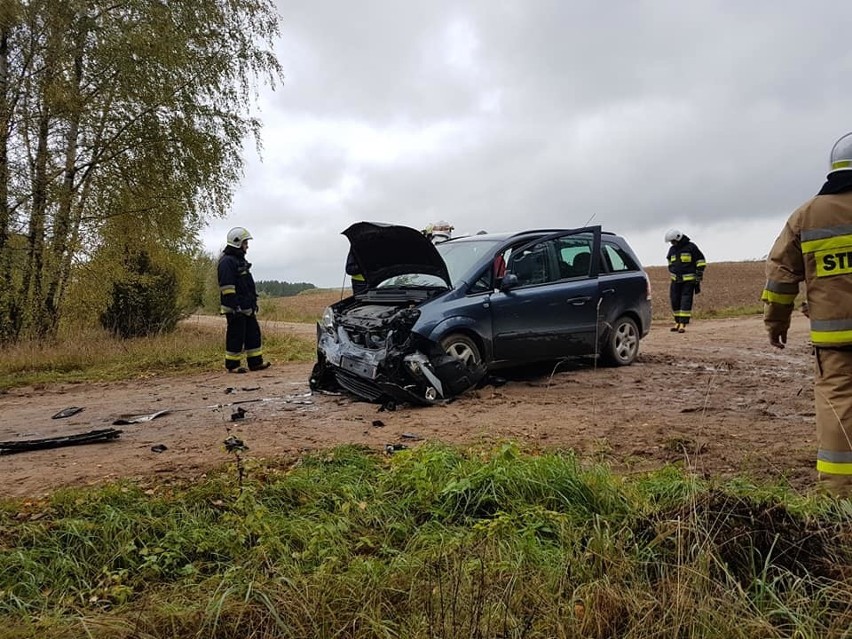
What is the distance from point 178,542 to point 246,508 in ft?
1.25

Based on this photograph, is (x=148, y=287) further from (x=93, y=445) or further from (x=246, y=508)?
(x=246, y=508)

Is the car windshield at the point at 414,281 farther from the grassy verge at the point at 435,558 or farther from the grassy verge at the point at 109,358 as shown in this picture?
the grassy verge at the point at 109,358

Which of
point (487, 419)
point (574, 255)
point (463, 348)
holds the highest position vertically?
point (574, 255)

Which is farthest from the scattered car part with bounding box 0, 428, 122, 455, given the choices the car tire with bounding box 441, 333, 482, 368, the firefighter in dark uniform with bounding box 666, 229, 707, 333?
the firefighter in dark uniform with bounding box 666, 229, 707, 333

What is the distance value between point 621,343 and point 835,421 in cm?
470

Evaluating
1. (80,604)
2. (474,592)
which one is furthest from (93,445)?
(474,592)

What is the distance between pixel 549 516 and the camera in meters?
2.77

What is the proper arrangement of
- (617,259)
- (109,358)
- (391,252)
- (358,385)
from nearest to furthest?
(358,385) → (391,252) → (617,259) → (109,358)

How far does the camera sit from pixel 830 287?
3.22 m

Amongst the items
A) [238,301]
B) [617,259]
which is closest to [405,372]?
[617,259]

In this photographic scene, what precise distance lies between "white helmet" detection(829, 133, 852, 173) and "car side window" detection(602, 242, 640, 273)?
14.6 ft

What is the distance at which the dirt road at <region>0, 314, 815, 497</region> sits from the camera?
3.99 metres

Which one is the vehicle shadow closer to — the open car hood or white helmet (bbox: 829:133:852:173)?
the open car hood

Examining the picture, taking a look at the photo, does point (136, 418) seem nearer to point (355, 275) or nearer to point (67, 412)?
point (67, 412)
